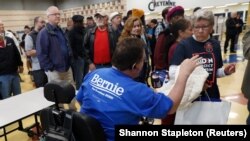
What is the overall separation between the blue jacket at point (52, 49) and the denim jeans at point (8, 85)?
0.54 metres

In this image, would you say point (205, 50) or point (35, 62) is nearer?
point (205, 50)

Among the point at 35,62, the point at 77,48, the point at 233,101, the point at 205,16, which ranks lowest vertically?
the point at 233,101

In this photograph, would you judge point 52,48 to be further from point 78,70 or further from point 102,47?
point 78,70

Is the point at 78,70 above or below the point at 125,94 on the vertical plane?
below

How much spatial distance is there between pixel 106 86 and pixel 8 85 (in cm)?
274

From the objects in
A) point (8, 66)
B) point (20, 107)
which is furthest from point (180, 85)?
point (8, 66)

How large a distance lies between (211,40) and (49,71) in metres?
2.27

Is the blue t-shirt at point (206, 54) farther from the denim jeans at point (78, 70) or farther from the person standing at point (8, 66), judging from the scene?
the denim jeans at point (78, 70)

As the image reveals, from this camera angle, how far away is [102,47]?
376 centimetres

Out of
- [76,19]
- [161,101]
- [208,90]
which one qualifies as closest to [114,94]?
[161,101]

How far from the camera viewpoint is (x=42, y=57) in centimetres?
334

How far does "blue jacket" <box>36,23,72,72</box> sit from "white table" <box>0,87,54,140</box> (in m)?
0.45

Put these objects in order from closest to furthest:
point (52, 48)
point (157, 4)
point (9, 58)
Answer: point (52, 48)
point (9, 58)
point (157, 4)

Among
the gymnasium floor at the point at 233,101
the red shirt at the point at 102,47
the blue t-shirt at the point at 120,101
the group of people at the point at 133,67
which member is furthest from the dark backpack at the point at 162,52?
the blue t-shirt at the point at 120,101
